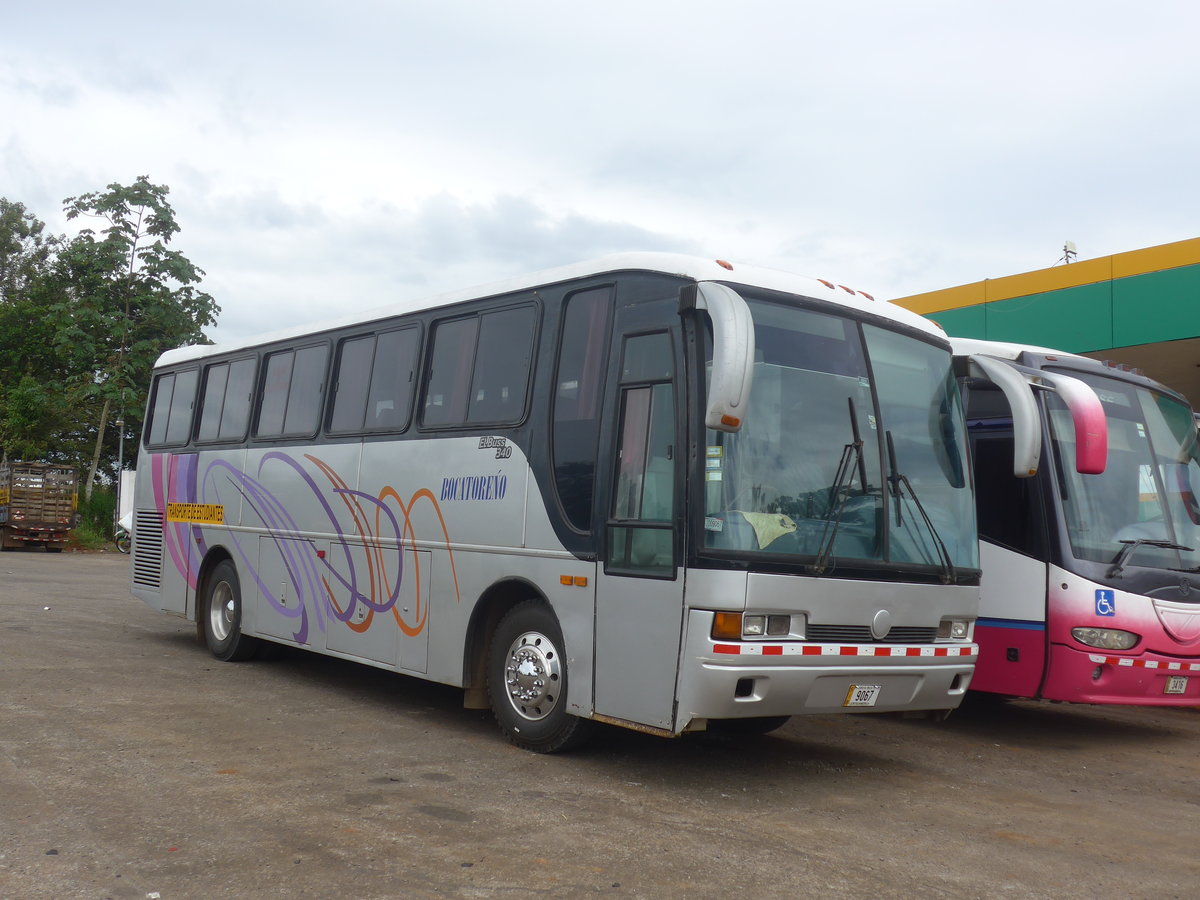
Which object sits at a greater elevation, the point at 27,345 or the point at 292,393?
the point at 27,345

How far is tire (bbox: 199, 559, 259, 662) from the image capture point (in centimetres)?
1188

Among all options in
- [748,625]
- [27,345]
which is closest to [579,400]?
[748,625]

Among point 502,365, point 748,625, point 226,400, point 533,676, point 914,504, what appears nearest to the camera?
point 748,625

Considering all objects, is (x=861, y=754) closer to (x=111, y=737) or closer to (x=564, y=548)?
(x=564, y=548)

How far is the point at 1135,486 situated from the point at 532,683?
497cm

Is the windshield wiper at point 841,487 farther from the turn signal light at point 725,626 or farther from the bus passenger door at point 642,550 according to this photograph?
the bus passenger door at point 642,550

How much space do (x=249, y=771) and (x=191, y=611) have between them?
619 cm

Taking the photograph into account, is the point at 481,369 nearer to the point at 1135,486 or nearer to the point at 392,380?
the point at 392,380

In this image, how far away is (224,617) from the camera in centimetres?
1222

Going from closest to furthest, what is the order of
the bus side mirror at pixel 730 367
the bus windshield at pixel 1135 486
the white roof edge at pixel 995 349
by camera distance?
the bus side mirror at pixel 730 367 < the bus windshield at pixel 1135 486 < the white roof edge at pixel 995 349

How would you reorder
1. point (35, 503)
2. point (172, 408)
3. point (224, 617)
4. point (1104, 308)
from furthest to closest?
1. point (35, 503)
2. point (1104, 308)
3. point (172, 408)
4. point (224, 617)

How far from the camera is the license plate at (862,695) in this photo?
6930mm

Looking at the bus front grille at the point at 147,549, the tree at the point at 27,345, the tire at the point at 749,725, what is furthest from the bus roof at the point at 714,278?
the tree at the point at 27,345

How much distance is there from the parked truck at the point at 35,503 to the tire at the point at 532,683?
29019mm
